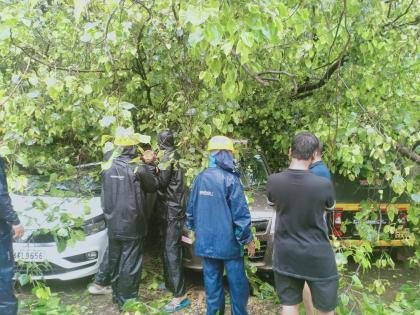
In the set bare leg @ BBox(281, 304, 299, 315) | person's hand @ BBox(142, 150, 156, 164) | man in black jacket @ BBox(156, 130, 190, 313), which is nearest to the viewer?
bare leg @ BBox(281, 304, 299, 315)

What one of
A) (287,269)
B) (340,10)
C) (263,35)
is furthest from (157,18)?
(287,269)

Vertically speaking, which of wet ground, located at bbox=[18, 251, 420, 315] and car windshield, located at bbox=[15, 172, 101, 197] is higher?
car windshield, located at bbox=[15, 172, 101, 197]

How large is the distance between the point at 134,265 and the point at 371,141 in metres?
2.88

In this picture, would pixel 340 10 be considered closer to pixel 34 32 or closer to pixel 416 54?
pixel 416 54

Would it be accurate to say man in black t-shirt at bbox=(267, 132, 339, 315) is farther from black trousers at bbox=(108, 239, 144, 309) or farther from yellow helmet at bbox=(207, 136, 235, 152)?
black trousers at bbox=(108, 239, 144, 309)

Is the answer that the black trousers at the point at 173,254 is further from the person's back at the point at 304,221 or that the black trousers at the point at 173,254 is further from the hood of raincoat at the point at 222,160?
the person's back at the point at 304,221

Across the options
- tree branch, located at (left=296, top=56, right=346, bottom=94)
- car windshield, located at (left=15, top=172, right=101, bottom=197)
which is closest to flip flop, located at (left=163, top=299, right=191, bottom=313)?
car windshield, located at (left=15, top=172, right=101, bottom=197)

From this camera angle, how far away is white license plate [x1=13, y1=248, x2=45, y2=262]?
498 cm

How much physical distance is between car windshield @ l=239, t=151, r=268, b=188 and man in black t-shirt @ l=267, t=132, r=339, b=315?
2.93 m

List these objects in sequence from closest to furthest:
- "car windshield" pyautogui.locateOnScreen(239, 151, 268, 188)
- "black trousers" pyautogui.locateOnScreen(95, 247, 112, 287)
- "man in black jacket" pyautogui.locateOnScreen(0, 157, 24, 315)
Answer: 1. "man in black jacket" pyautogui.locateOnScreen(0, 157, 24, 315)
2. "black trousers" pyautogui.locateOnScreen(95, 247, 112, 287)
3. "car windshield" pyautogui.locateOnScreen(239, 151, 268, 188)

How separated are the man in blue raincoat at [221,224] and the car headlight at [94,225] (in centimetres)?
171

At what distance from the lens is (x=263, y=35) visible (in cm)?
207

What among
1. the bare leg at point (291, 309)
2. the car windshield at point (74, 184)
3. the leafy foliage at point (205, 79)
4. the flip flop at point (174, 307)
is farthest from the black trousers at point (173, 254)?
the bare leg at point (291, 309)

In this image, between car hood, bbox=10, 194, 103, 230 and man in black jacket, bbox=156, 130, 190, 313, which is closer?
car hood, bbox=10, 194, 103, 230
